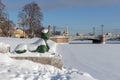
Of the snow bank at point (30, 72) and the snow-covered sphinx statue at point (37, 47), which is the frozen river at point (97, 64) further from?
the snow bank at point (30, 72)

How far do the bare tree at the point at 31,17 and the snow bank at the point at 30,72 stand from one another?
42.7m

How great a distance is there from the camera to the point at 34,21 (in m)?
51.7

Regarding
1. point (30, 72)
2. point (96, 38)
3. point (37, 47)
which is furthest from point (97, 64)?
point (96, 38)

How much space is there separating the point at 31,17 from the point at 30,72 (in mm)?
45099

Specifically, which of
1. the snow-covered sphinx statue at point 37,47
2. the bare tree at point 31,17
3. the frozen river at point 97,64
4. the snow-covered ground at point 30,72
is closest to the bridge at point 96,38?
the bare tree at point 31,17

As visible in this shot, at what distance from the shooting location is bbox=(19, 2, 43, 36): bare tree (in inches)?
2037

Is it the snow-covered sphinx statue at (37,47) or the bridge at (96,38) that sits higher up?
the snow-covered sphinx statue at (37,47)

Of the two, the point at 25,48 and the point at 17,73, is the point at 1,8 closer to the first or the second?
the point at 25,48

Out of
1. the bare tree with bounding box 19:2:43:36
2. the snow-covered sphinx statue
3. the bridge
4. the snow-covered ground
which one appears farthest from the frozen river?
the bridge

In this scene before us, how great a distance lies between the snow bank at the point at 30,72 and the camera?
658 centimetres

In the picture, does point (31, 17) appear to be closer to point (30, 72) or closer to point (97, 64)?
point (97, 64)

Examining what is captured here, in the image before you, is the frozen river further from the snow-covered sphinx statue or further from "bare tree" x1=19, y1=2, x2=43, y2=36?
"bare tree" x1=19, y1=2, x2=43, y2=36

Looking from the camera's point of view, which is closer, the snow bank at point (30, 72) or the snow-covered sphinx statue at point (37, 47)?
the snow bank at point (30, 72)

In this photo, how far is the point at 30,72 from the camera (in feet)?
24.1
